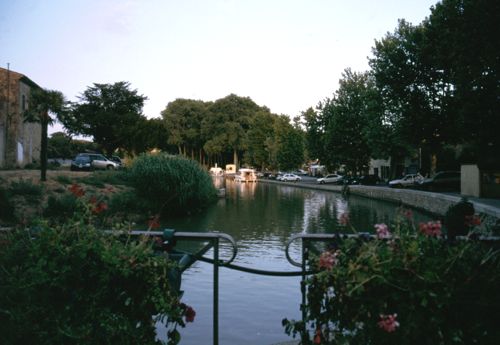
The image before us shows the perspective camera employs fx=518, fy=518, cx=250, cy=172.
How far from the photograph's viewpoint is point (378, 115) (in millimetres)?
47938

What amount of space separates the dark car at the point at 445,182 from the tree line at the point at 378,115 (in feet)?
7.36

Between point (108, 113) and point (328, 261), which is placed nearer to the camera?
point (328, 261)

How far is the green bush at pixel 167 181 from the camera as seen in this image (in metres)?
29.2

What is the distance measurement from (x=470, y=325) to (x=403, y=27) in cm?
4204

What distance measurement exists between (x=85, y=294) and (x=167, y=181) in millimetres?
26342

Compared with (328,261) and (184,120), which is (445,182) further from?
(184,120)

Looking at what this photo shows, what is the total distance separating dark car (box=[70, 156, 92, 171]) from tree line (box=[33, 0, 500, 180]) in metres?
4.80

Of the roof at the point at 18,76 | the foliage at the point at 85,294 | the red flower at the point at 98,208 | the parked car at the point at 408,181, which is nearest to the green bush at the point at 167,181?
the roof at the point at 18,76

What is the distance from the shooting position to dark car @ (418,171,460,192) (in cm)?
4197

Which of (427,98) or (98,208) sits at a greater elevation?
(427,98)

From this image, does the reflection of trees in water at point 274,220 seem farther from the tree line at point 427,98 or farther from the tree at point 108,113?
the tree at point 108,113

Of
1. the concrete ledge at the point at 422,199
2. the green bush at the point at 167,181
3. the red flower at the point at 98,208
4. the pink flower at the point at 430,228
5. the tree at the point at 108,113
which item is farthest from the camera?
the tree at the point at 108,113

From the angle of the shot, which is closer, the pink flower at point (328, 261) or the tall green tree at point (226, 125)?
the pink flower at point (328, 261)

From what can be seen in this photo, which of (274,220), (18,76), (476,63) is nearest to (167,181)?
(274,220)
